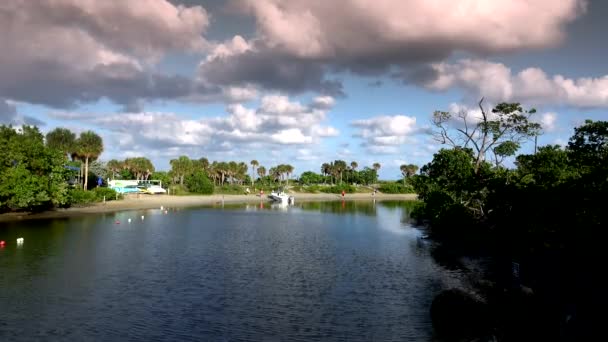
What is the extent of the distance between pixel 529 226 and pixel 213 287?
25.7 metres

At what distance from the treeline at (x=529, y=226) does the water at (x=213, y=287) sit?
4.95 m

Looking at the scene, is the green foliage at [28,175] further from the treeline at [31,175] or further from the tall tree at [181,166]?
the tall tree at [181,166]

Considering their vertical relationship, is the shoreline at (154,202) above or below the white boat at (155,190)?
below

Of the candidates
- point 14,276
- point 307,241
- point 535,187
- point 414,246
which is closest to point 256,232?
point 307,241

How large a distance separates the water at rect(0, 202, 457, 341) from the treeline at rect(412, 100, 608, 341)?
4948mm

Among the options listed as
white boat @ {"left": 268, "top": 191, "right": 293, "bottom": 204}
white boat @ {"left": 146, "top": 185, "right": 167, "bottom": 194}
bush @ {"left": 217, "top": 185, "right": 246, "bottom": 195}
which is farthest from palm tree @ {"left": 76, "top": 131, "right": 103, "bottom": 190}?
bush @ {"left": 217, "top": 185, "right": 246, "bottom": 195}

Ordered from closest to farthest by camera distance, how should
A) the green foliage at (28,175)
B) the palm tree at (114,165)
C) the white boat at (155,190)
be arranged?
the green foliage at (28,175) < the white boat at (155,190) < the palm tree at (114,165)

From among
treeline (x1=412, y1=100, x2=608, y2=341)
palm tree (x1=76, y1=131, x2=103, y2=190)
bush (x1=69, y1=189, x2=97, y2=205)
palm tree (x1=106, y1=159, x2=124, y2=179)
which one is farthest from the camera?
palm tree (x1=106, y1=159, x2=124, y2=179)

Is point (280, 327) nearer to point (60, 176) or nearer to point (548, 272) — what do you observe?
point (548, 272)

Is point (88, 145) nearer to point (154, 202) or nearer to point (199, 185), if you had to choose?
point (154, 202)

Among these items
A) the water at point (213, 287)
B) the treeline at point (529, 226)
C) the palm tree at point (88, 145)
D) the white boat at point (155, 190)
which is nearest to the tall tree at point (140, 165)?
the white boat at point (155, 190)

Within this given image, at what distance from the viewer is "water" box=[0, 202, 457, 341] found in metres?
24.8

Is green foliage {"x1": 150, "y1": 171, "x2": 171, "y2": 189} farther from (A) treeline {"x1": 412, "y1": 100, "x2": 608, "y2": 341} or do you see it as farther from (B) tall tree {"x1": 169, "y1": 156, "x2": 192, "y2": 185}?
(A) treeline {"x1": 412, "y1": 100, "x2": 608, "y2": 341}

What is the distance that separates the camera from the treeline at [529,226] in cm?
2403
